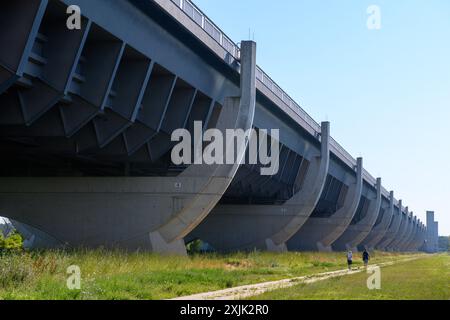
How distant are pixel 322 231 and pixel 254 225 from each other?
2092 centimetres

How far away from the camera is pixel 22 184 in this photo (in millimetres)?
29234

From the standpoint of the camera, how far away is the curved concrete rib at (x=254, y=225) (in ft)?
150

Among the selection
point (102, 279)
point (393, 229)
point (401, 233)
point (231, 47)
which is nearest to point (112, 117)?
point (231, 47)

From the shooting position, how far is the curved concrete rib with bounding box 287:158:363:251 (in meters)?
63.8

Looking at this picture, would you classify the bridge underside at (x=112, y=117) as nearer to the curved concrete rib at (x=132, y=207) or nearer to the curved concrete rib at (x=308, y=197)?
the curved concrete rib at (x=132, y=207)

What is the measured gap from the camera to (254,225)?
46156 millimetres

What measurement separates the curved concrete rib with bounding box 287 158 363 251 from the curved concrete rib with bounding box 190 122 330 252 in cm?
1633

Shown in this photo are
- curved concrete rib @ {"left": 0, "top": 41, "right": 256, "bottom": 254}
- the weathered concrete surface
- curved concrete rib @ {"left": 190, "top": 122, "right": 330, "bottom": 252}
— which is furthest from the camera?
the weathered concrete surface

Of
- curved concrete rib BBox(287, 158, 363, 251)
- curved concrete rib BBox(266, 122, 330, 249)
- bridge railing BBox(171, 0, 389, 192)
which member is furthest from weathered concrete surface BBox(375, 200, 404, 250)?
curved concrete rib BBox(266, 122, 330, 249)

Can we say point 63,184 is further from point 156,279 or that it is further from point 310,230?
point 310,230

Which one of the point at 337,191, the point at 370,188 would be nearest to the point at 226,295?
the point at 337,191

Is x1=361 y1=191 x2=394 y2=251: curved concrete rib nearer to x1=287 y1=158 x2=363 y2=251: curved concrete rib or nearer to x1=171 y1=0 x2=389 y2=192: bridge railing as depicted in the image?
x1=287 y1=158 x2=363 y2=251: curved concrete rib

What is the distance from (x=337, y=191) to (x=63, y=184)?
45722mm

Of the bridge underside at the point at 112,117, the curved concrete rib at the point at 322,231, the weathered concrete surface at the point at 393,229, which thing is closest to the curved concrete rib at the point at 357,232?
the curved concrete rib at the point at 322,231
